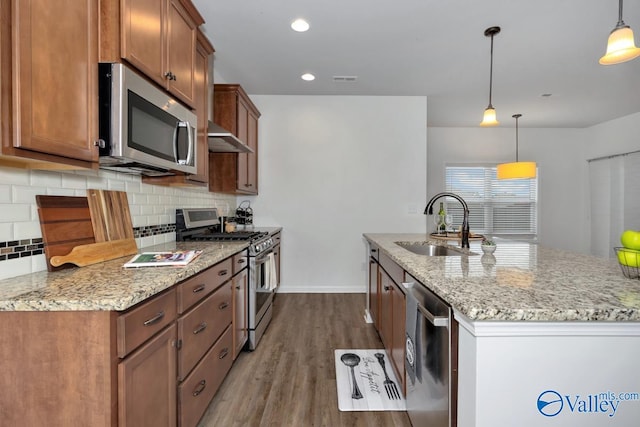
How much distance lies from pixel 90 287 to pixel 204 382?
88cm

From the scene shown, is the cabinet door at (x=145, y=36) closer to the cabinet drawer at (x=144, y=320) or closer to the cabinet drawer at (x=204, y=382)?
the cabinet drawer at (x=144, y=320)

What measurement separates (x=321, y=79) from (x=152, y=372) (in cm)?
342

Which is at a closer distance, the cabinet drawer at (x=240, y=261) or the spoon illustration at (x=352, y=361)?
the spoon illustration at (x=352, y=361)

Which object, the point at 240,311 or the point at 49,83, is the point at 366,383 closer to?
the point at 240,311

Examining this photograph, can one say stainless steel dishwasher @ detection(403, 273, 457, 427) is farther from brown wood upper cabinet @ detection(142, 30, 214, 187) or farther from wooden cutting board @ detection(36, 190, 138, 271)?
brown wood upper cabinet @ detection(142, 30, 214, 187)

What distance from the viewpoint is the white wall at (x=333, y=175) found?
435cm

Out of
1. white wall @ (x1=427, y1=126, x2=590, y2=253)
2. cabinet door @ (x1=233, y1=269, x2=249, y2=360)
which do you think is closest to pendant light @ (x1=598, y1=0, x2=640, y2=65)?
cabinet door @ (x1=233, y1=269, x2=249, y2=360)

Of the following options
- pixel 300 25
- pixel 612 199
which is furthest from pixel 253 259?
pixel 612 199

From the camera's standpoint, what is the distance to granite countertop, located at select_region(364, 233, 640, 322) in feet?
2.80

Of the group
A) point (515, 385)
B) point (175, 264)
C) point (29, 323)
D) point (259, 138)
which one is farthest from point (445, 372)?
point (259, 138)

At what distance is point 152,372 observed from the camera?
1.19m

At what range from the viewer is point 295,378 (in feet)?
7.13

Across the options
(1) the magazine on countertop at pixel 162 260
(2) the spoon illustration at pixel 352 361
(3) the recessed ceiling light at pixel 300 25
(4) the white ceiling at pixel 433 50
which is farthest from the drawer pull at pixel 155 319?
(3) the recessed ceiling light at pixel 300 25

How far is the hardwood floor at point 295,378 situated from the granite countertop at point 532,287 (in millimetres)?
976
